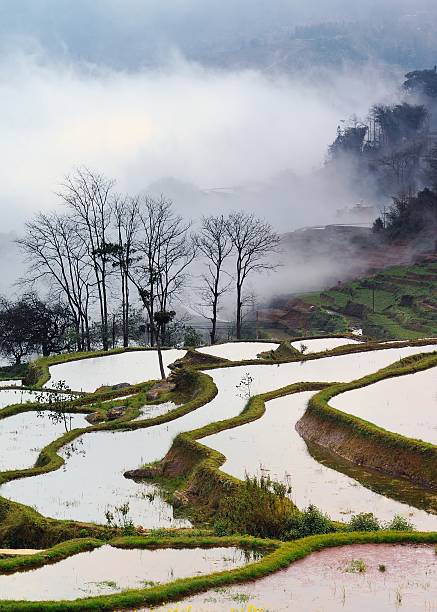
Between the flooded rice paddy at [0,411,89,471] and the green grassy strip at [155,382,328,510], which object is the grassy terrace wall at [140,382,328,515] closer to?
the green grassy strip at [155,382,328,510]

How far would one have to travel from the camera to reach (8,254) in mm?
116312

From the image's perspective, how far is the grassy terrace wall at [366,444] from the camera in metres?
18.0

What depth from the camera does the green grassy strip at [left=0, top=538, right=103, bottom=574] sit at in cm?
1325

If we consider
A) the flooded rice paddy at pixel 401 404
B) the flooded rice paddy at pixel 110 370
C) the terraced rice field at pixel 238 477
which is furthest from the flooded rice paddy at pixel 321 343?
the flooded rice paddy at pixel 401 404

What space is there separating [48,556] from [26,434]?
41.4 ft

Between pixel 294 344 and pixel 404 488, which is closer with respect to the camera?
pixel 404 488

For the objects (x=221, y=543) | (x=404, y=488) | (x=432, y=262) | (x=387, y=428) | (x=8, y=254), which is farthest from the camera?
(x=8, y=254)

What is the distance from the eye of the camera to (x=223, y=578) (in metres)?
12.1

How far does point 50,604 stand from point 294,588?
313 cm

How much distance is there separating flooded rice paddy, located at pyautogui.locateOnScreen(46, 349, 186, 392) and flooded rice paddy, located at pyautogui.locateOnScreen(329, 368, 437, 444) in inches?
527

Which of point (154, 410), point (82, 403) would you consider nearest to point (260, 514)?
point (154, 410)

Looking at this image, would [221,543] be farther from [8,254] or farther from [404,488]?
[8,254]

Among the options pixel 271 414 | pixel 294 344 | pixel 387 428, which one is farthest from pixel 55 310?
pixel 387 428

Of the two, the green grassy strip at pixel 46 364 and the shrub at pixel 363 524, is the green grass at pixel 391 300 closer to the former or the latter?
the green grassy strip at pixel 46 364
